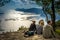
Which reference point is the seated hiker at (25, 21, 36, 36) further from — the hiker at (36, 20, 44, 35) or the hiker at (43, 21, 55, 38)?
the hiker at (43, 21, 55, 38)

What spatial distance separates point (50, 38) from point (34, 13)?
0.88m

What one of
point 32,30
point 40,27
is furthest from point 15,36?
point 40,27

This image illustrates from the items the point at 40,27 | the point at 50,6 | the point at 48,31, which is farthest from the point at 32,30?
the point at 50,6

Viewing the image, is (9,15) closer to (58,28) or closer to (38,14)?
(38,14)

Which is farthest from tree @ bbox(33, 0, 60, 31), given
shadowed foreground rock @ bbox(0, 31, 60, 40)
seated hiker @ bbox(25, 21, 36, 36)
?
shadowed foreground rock @ bbox(0, 31, 60, 40)

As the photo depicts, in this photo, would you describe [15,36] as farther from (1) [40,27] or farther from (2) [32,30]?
(1) [40,27]

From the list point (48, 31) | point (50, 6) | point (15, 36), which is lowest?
point (15, 36)

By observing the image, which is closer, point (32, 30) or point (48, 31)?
point (48, 31)

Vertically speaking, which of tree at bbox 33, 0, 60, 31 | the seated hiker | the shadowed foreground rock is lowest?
the shadowed foreground rock

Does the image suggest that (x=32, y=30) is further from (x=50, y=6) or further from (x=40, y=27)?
(x=50, y=6)

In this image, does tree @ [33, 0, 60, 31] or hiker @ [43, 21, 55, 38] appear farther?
tree @ [33, 0, 60, 31]

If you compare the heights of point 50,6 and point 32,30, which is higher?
point 50,6

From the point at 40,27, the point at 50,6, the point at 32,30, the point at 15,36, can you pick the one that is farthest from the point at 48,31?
the point at 15,36

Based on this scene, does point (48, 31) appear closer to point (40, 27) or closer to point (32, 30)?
point (40, 27)
